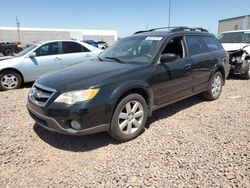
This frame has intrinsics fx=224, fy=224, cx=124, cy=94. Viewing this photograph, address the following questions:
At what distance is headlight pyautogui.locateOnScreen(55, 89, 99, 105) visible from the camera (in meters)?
2.92

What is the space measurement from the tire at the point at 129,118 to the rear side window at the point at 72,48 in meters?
4.95

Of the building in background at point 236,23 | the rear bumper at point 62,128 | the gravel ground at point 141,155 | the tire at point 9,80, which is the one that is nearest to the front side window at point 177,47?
the gravel ground at point 141,155

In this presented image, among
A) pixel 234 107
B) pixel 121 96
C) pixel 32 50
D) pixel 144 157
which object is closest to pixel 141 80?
pixel 121 96

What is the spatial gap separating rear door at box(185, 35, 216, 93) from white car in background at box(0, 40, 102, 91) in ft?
11.2

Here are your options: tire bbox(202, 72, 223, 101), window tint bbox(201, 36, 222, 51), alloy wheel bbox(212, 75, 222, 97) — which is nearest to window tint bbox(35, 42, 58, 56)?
window tint bbox(201, 36, 222, 51)

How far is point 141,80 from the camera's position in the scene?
3.42m

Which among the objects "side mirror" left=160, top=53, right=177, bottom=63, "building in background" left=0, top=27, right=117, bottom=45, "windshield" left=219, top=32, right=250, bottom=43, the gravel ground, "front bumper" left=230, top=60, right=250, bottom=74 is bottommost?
the gravel ground

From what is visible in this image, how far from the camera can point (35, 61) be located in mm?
7016

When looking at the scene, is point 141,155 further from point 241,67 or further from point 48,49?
point 241,67

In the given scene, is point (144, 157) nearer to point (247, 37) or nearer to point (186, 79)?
point (186, 79)

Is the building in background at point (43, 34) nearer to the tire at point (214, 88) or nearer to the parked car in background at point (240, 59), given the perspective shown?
the parked car in background at point (240, 59)

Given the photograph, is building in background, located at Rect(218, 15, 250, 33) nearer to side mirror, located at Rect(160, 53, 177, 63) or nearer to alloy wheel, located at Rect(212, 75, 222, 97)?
alloy wheel, located at Rect(212, 75, 222, 97)

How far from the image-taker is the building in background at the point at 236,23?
36.8m

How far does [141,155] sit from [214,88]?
3121 millimetres
